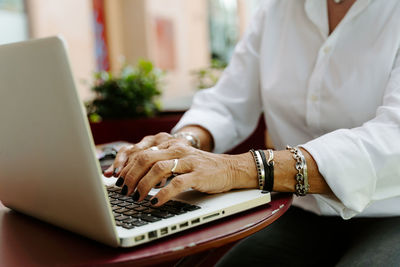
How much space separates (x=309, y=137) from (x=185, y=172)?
1.83 feet

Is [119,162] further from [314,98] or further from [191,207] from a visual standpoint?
[314,98]

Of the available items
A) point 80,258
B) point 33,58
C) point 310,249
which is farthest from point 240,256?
point 33,58

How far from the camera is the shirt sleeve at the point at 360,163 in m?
0.83

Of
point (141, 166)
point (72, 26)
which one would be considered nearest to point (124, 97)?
point (141, 166)

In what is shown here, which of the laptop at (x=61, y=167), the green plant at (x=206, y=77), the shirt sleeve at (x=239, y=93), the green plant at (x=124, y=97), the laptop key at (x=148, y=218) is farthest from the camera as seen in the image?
the green plant at (x=206, y=77)

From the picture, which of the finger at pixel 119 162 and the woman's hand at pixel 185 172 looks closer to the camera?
the woman's hand at pixel 185 172

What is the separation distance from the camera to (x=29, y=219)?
2.62 ft

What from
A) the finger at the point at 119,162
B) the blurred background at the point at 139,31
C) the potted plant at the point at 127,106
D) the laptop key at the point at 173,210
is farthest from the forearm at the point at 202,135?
the blurred background at the point at 139,31

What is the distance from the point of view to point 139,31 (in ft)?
23.9

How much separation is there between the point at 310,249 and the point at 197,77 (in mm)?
2137

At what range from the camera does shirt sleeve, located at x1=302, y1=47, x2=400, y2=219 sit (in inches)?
32.5

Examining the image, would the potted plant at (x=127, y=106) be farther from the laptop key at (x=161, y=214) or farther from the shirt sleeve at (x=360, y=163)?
the laptop key at (x=161, y=214)

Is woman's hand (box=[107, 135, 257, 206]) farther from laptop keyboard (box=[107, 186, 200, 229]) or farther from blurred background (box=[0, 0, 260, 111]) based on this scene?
blurred background (box=[0, 0, 260, 111])

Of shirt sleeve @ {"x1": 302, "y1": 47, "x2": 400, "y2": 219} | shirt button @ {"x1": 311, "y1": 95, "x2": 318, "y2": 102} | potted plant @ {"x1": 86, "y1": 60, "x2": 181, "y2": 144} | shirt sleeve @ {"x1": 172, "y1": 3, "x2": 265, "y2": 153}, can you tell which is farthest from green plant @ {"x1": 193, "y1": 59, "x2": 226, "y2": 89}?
shirt sleeve @ {"x1": 302, "y1": 47, "x2": 400, "y2": 219}
